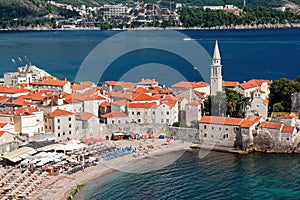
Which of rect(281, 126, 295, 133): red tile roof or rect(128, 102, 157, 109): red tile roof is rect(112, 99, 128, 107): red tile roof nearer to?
rect(128, 102, 157, 109): red tile roof

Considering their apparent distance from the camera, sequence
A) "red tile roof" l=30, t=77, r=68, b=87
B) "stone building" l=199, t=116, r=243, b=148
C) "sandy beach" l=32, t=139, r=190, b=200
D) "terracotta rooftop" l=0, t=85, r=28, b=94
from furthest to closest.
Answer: "red tile roof" l=30, t=77, r=68, b=87, "terracotta rooftop" l=0, t=85, r=28, b=94, "stone building" l=199, t=116, r=243, b=148, "sandy beach" l=32, t=139, r=190, b=200

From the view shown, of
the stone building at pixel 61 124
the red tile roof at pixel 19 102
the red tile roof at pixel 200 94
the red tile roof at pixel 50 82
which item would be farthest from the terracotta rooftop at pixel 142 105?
the red tile roof at pixel 50 82

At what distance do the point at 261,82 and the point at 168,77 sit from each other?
24814 mm

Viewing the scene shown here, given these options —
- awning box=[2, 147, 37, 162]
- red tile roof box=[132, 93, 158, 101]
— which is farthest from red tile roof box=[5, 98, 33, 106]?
red tile roof box=[132, 93, 158, 101]

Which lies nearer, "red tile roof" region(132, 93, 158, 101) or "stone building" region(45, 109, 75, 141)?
"stone building" region(45, 109, 75, 141)

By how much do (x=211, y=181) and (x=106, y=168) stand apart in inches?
263

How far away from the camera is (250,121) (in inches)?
1433

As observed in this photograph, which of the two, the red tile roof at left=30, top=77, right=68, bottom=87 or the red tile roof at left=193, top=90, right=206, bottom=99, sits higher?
the red tile roof at left=30, top=77, right=68, bottom=87

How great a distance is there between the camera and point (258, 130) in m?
36.0

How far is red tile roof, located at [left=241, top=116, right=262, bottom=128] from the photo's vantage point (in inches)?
1411

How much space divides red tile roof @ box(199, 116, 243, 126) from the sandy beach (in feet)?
7.16

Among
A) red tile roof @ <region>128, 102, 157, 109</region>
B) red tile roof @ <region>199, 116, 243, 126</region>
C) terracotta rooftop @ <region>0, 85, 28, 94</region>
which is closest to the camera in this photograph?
red tile roof @ <region>199, 116, 243, 126</region>

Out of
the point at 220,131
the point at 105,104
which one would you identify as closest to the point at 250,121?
the point at 220,131

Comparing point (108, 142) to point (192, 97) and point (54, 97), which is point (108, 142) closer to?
point (54, 97)
